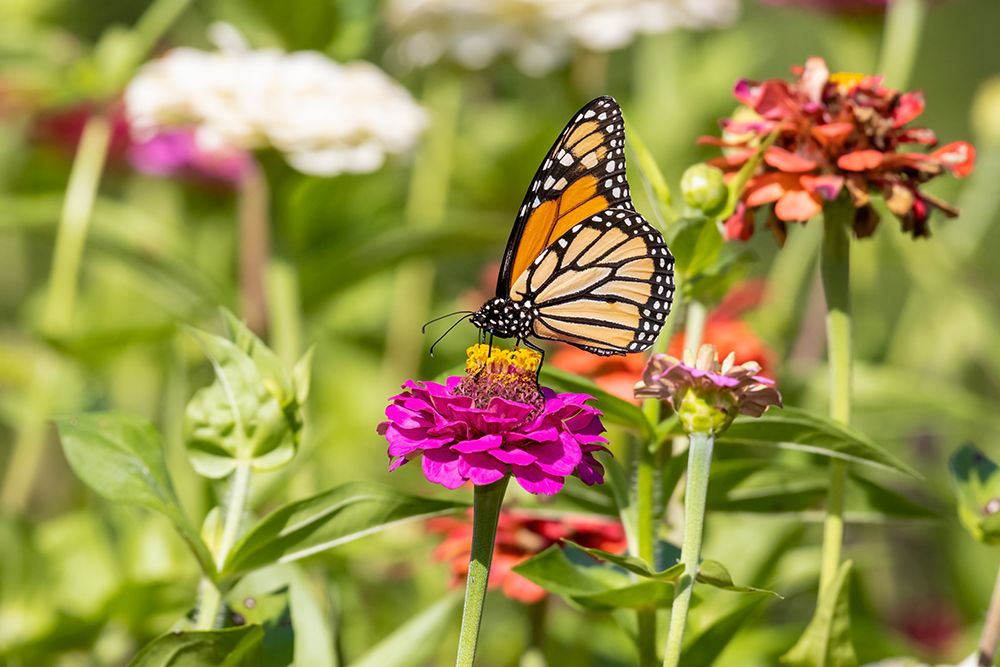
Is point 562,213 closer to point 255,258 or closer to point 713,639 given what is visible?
point 713,639

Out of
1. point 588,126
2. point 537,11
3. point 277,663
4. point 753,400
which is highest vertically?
point 537,11

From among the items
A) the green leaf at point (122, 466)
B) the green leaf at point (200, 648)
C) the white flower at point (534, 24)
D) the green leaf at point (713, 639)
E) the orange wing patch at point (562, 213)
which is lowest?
the green leaf at point (200, 648)

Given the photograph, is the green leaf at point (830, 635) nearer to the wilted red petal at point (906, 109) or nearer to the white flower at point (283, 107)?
the wilted red petal at point (906, 109)

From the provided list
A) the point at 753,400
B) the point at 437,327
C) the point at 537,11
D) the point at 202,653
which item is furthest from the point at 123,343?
the point at 753,400

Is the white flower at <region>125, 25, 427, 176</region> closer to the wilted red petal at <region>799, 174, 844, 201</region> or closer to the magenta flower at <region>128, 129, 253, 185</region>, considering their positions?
the magenta flower at <region>128, 129, 253, 185</region>

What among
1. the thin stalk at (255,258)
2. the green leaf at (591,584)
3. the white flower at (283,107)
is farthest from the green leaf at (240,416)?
the thin stalk at (255,258)

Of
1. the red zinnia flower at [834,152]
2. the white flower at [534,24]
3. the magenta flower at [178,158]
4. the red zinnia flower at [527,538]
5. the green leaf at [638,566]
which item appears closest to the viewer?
the green leaf at [638,566]

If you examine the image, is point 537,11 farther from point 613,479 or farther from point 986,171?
point 613,479
